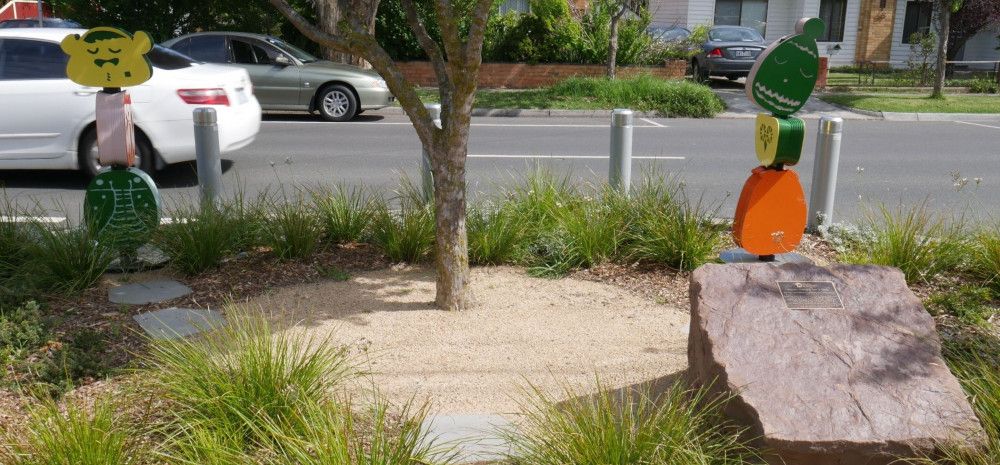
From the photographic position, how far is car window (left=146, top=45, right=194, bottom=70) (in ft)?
31.4

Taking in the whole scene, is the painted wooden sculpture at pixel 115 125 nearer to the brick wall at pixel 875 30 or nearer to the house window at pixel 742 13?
the house window at pixel 742 13

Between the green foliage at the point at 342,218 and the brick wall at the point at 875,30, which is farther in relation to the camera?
the brick wall at the point at 875,30

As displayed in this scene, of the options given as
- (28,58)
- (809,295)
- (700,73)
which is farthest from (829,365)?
(700,73)

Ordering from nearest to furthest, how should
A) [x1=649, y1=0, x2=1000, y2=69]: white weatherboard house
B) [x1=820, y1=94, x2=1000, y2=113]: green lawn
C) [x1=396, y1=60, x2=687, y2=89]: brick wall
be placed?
[x1=820, y1=94, x2=1000, y2=113]: green lawn → [x1=396, y1=60, x2=687, y2=89]: brick wall → [x1=649, y1=0, x2=1000, y2=69]: white weatherboard house

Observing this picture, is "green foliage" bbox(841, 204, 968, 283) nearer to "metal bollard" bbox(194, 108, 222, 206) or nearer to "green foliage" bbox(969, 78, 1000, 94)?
"metal bollard" bbox(194, 108, 222, 206)

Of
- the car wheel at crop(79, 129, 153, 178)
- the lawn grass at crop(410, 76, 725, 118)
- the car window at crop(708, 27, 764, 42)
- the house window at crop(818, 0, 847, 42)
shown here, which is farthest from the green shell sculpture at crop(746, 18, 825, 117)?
the house window at crop(818, 0, 847, 42)

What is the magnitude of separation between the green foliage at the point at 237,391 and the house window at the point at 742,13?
94.2 feet

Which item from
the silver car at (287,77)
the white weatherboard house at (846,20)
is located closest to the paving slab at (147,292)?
the silver car at (287,77)

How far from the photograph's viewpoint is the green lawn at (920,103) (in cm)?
1816

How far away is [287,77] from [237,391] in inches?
501

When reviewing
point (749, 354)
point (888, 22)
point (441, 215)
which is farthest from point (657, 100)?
point (888, 22)

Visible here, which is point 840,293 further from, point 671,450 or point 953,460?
point 671,450

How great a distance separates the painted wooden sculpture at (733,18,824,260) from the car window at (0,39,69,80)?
7.31m

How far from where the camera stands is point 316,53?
71.3 ft
